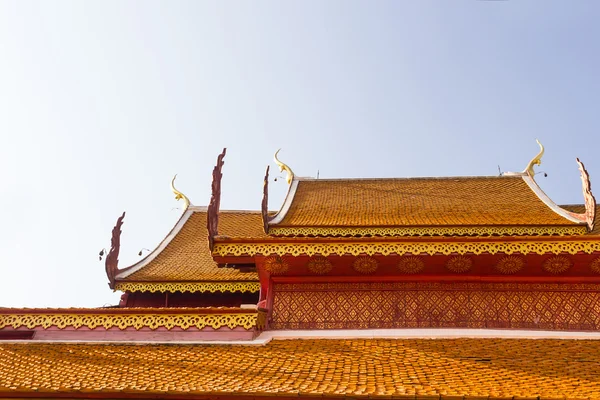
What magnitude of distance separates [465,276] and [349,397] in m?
3.42

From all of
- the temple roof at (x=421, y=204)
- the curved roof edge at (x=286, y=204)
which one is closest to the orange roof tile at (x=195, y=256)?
the curved roof edge at (x=286, y=204)

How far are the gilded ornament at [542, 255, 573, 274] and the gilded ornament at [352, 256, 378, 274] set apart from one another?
2.14 meters

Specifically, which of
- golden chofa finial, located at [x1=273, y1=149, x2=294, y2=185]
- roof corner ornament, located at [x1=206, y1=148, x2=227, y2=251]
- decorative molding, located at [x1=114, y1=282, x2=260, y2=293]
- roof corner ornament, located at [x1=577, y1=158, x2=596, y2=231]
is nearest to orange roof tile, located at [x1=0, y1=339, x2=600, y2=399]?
roof corner ornament, located at [x1=206, y1=148, x2=227, y2=251]

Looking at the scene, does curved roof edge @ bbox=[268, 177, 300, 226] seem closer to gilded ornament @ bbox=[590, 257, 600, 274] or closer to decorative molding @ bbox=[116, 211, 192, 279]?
decorative molding @ bbox=[116, 211, 192, 279]

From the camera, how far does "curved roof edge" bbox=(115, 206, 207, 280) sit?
886 centimetres

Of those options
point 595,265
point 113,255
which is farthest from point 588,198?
point 113,255

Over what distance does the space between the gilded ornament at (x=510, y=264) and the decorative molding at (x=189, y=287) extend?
3.51 metres

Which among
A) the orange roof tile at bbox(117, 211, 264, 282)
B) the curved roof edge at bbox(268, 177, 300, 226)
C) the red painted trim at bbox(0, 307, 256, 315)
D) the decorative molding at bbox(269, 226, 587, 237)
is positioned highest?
the curved roof edge at bbox(268, 177, 300, 226)

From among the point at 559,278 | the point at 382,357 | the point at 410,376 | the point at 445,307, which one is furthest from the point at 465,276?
the point at 410,376

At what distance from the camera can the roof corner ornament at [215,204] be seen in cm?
711

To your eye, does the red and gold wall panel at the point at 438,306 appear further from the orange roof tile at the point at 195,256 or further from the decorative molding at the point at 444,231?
the orange roof tile at the point at 195,256

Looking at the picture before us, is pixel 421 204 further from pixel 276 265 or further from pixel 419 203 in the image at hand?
pixel 276 265

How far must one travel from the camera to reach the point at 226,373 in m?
5.15

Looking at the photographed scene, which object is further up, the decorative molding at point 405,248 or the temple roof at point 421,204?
the temple roof at point 421,204
